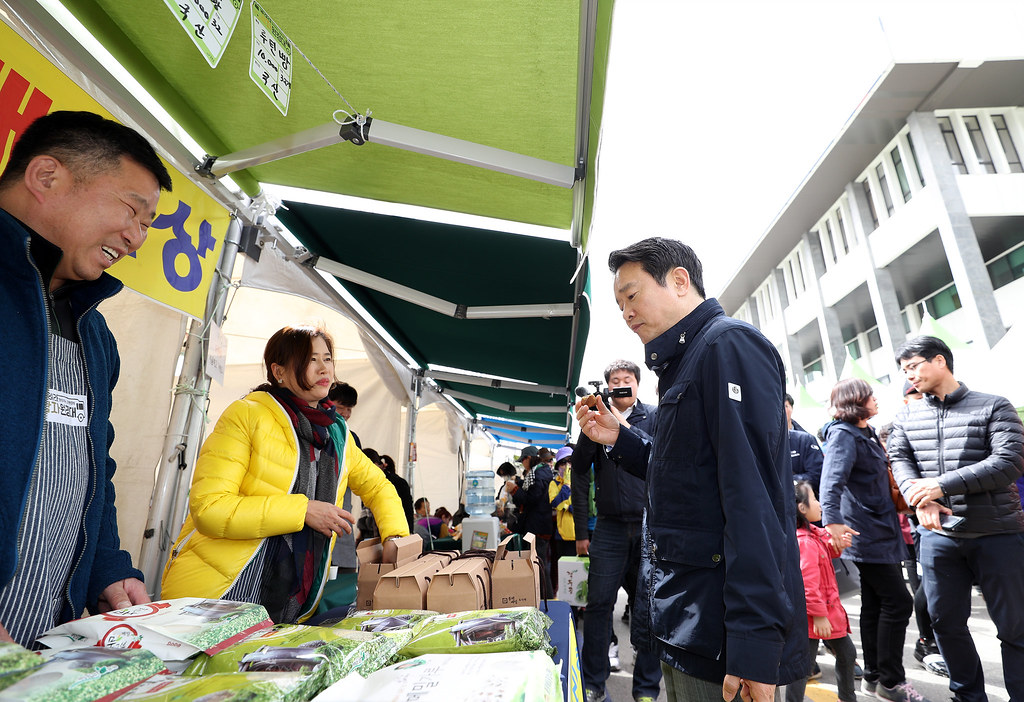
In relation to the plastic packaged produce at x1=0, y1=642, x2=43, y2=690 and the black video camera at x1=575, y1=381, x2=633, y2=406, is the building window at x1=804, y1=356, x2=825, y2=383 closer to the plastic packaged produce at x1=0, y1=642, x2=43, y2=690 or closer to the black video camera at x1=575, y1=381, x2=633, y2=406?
the black video camera at x1=575, y1=381, x2=633, y2=406

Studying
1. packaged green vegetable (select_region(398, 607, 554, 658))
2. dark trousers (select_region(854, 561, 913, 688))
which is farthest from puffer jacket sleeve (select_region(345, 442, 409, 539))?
dark trousers (select_region(854, 561, 913, 688))

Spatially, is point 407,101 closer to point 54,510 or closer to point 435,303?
point 54,510

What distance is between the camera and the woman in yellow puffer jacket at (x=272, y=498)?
5.21 feet

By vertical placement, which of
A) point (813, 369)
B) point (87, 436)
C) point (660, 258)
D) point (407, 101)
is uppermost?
point (813, 369)

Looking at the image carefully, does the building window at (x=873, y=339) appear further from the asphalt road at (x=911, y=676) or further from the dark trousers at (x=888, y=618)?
the dark trousers at (x=888, y=618)

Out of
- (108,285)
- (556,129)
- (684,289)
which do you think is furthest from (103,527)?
(556,129)

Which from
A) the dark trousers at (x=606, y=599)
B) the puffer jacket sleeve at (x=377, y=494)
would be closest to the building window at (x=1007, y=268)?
the dark trousers at (x=606, y=599)

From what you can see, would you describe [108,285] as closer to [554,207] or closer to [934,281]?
[554,207]

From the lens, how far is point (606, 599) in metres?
3.08

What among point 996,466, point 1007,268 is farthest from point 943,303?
point 996,466

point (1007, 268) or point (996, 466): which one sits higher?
point (1007, 268)

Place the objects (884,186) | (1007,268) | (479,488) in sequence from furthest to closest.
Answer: (884,186)
(1007,268)
(479,488)

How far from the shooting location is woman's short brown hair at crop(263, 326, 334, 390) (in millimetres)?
1970

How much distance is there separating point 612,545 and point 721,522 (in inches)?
83.0
